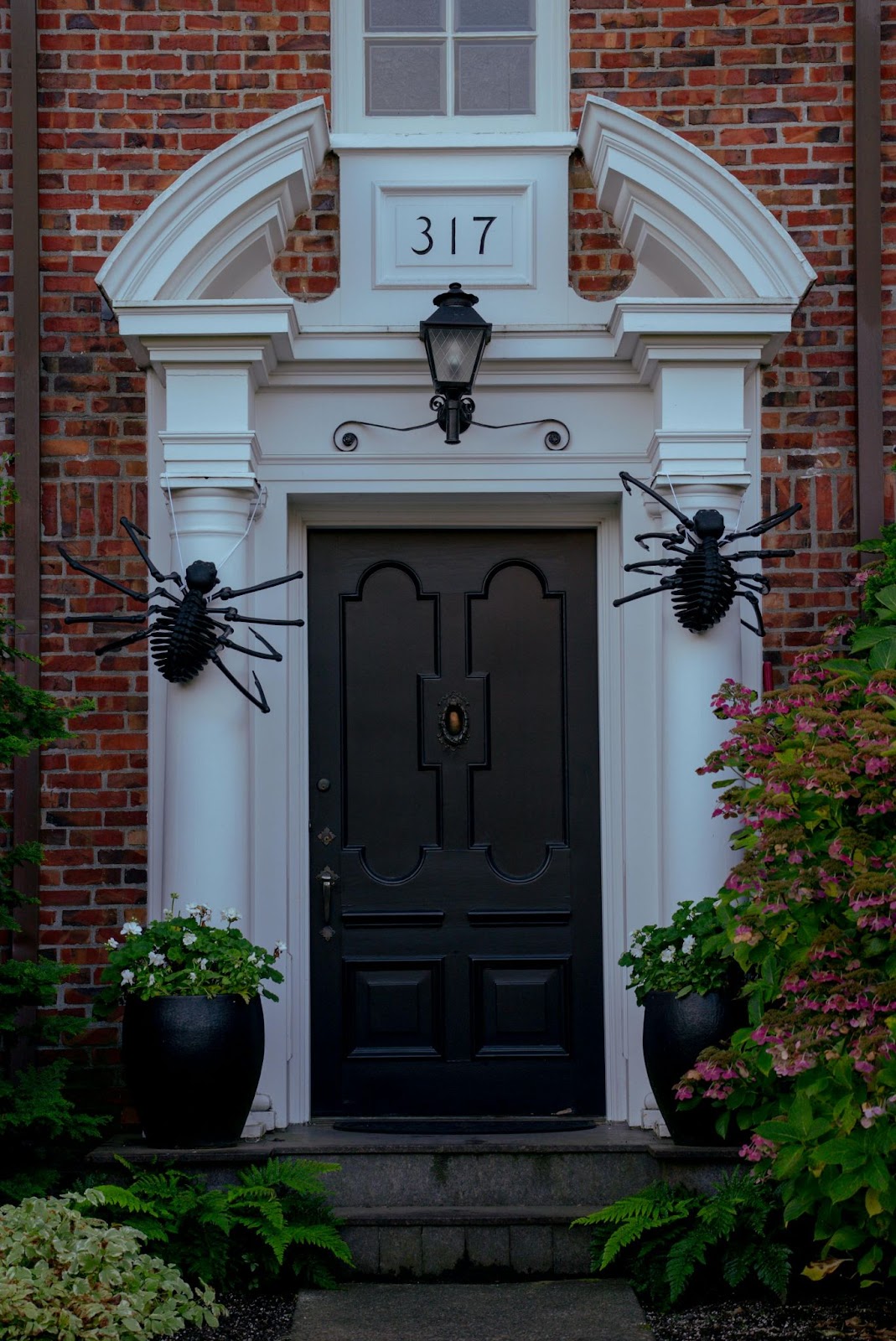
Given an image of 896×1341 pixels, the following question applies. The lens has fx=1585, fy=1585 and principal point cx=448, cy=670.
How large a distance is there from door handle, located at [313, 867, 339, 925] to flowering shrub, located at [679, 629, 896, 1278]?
1.77 m

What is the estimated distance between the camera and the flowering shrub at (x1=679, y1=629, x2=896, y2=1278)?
12.1ft

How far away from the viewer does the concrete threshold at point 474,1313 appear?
4199 mm

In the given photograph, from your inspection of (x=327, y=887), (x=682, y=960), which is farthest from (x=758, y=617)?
(x=327, y=887)

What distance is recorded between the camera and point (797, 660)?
14.9ft

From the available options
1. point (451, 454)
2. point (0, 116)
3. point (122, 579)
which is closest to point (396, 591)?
point (451, 454)

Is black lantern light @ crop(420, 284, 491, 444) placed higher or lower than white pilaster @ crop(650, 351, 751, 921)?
higher

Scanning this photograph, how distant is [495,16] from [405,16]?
328 millimetres

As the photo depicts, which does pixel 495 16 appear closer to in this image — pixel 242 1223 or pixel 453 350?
pixel 453 350

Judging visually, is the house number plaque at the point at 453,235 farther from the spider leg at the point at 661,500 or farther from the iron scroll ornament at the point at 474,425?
the spider leg at the point at 661,500

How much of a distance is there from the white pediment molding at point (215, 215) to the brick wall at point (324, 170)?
0.89 ft

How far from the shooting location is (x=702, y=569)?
5098mm

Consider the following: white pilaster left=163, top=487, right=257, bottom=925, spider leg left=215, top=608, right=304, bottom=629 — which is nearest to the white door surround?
white pilaster left=163, top=487, right=257, bottom=925

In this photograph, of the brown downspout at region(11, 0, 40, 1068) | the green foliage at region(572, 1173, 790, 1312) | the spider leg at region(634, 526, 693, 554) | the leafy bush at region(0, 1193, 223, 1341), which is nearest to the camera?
the leafy bush at region(0, 1193, 223, 1341)

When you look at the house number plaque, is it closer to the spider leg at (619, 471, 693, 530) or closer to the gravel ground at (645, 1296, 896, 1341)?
the spider leg at (619, 471, 693, 530)
